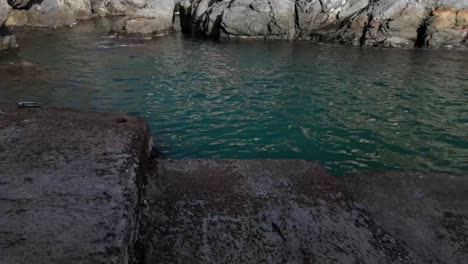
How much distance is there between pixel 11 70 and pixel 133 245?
13.0 metres

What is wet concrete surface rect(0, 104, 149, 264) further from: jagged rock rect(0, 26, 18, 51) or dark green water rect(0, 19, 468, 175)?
jagged rock rect(0, 26, 18, 51)

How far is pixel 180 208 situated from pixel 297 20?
22.9 m

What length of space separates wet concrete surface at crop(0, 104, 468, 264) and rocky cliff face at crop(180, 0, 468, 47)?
18438 millimetres

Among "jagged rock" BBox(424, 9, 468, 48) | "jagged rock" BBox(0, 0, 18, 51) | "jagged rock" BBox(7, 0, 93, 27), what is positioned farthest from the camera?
"jagged rock" BBox(7, 0, 93, 27)

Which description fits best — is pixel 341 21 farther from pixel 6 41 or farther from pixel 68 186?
pixel 68 186

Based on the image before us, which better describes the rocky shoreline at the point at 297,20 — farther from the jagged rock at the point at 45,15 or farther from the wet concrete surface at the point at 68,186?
the wet concrete surface at the point at 68,186

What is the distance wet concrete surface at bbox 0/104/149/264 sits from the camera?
247cm

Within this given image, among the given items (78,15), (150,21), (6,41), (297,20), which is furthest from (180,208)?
(78,15)

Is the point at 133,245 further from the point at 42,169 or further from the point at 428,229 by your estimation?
the point at 428,229

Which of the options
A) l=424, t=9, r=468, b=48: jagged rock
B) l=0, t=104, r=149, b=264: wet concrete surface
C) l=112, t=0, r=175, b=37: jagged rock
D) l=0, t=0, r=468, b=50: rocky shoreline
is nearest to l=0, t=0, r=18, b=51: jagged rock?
l=0, t=0, r=468, b=50: rocky shoreline

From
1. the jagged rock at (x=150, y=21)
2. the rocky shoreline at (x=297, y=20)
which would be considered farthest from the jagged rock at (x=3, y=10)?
the jagged rock at (x=150, y=21)

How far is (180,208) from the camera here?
11.7ft

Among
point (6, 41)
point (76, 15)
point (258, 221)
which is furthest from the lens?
point (76, 15)

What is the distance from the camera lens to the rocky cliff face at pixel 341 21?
20.2 m
